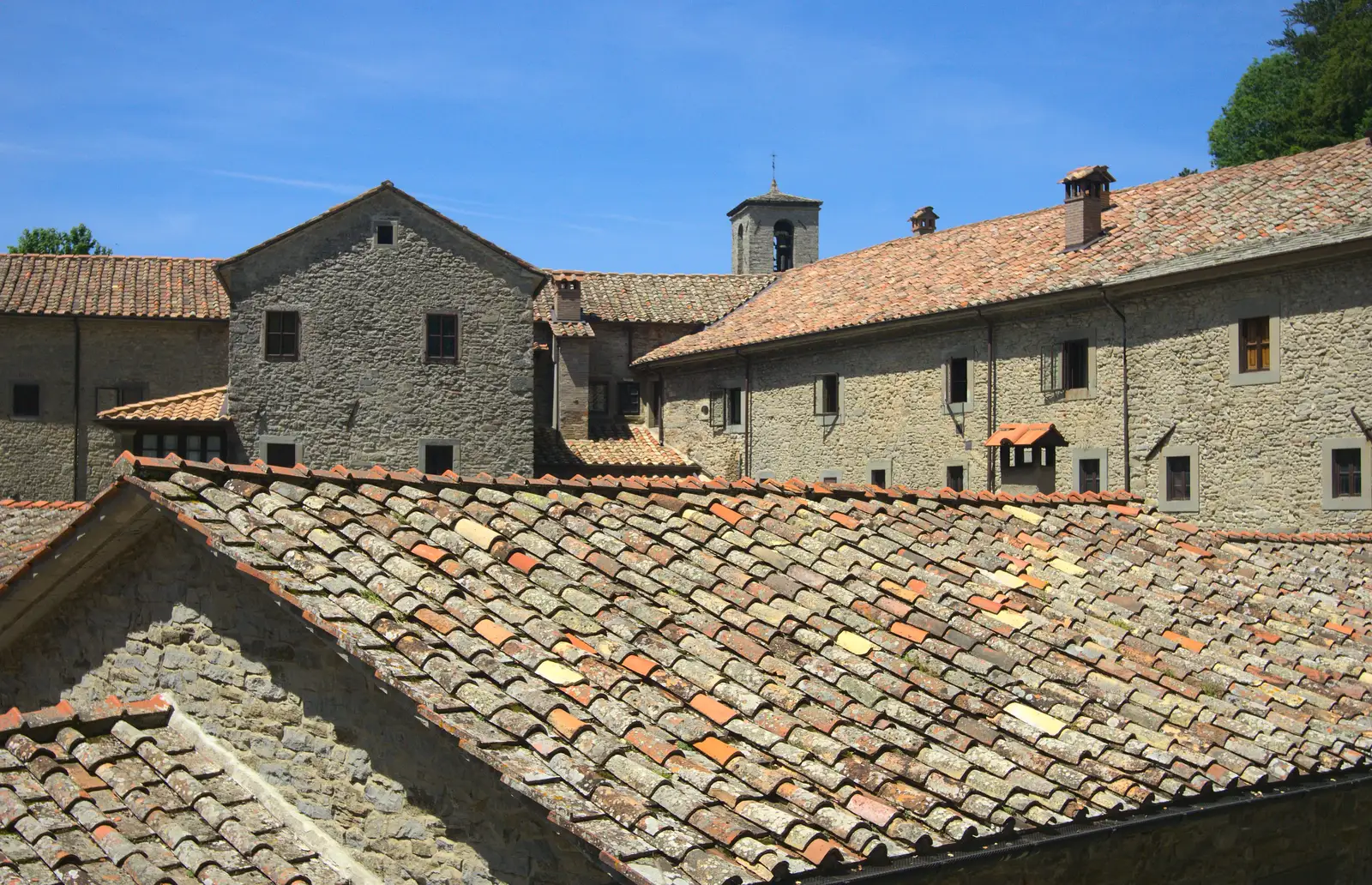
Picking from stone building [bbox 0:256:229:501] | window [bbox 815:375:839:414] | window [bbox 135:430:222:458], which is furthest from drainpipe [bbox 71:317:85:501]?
window [bbox 815:375:839:414]

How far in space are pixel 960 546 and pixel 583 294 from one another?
29446mm

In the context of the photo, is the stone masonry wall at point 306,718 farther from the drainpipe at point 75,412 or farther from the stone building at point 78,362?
the drainpipe at point 75,412

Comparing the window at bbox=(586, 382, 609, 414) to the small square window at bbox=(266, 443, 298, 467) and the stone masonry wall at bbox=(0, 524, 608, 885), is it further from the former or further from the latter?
the stone masonry wall at bbox=(0, 524, 608, 885)

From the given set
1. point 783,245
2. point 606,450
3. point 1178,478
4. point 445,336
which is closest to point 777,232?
point 783,245

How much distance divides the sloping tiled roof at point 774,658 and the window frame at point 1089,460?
14.6 m

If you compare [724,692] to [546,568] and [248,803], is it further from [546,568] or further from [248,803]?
[248,803]

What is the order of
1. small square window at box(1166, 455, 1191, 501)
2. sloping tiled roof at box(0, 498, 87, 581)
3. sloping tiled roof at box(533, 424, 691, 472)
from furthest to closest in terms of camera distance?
1. sloping tiled roof at box(533, 424, 691, 472)
2. small square window at box(1166, 455, 1191, 501)
3. sloping tiled roof at box(0, 498, 87, 581)

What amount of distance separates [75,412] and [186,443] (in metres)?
5.73

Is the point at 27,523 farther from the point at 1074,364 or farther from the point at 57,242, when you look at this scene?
the point at 57,242

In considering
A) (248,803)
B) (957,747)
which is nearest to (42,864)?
(248,803)

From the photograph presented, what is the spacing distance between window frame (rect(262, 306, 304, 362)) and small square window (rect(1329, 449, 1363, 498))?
20384 millimetres

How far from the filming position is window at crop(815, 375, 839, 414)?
98.4 feet

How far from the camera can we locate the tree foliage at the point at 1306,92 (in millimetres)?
38219

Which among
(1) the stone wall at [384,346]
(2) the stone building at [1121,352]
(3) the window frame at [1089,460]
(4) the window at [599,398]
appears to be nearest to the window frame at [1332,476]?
(2) the stone building at [1121,352]
